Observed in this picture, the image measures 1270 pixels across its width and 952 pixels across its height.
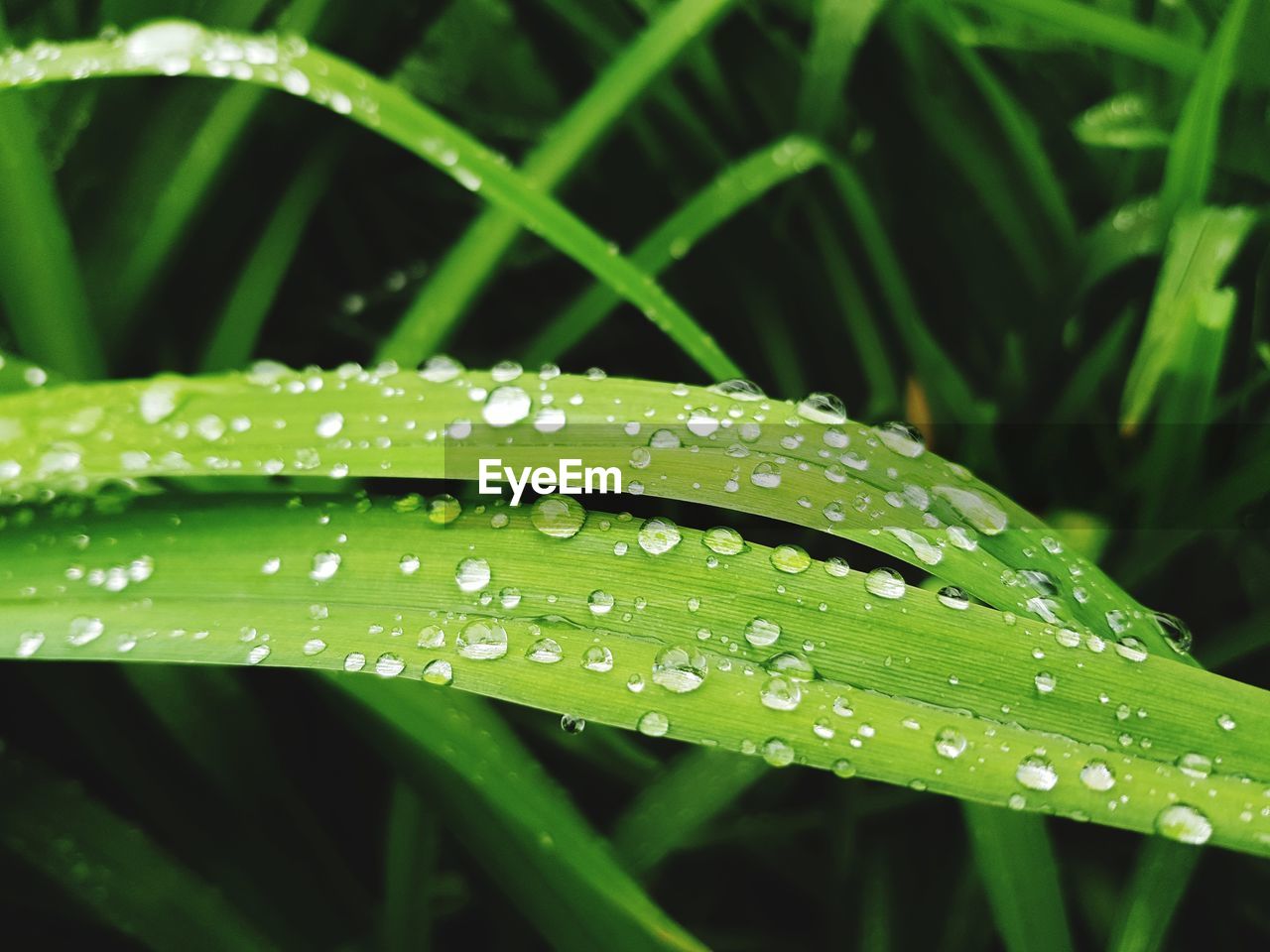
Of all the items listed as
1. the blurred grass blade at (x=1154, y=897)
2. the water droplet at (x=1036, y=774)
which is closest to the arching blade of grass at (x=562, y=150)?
the water droplet at (x=1036, y=774)

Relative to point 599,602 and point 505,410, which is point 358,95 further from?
point 599,602

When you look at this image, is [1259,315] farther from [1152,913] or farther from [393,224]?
[393,224]

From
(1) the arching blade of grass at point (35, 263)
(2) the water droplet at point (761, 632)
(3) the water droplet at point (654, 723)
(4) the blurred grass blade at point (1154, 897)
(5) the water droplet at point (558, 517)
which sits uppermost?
(1) the arching blade of grass at point (35, 263)

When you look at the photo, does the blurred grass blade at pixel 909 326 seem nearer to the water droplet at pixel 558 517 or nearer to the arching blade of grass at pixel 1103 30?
the arching blade of grass at pixel 1103 30

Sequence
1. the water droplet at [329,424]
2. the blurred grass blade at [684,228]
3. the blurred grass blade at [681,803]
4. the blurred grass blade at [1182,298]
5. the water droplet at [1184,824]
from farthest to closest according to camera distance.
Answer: the blurred grass blade at [684,228]
the blurred grass blade at [1182,298]
the blurred grass blade at [681,803]
the water droplet at [329,424]
the water droplet at [1184,824]

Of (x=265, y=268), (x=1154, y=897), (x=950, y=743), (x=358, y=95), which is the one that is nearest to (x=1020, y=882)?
(x=1154, y=897)

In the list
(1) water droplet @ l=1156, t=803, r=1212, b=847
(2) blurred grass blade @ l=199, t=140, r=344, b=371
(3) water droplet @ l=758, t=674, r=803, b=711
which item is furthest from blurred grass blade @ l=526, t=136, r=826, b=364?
(1) water droplet @ l=1156, t=803, r=1212, b=847

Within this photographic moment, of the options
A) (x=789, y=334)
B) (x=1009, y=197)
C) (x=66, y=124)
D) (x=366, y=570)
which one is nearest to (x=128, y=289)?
(x=66, y=124)
